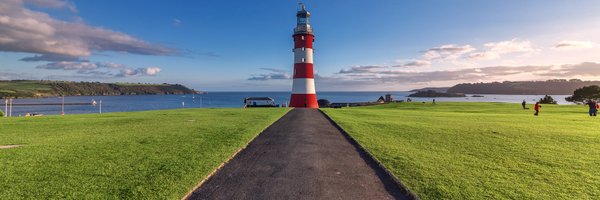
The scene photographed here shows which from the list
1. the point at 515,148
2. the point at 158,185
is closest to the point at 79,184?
the point at 158,185

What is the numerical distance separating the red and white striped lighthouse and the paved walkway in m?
28.8

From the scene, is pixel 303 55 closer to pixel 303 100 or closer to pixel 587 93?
pixel 303 100

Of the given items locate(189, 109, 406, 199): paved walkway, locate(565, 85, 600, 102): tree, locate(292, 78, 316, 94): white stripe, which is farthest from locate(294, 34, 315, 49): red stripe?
locate(565, 85, 600, 102): tree

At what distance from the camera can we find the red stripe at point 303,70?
40500 millimetres

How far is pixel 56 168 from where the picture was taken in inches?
322

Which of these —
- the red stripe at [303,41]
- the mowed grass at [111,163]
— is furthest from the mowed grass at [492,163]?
the red stripe at [303,41]

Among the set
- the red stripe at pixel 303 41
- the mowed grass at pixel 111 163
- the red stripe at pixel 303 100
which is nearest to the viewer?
the mowed grass at pixel 111 163

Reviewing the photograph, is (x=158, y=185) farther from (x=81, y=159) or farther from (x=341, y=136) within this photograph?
(x=341, y=136)

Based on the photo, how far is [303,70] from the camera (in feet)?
133

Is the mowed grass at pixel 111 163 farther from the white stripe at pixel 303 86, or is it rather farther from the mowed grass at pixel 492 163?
the white stripe at pixel 303 86

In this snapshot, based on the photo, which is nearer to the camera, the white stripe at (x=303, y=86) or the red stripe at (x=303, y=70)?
the red stripe at (x=303, y=70)

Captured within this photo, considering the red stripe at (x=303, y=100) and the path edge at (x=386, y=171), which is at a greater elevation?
the red stripe at (x=303, y=100)

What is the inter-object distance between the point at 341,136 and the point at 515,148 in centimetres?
662

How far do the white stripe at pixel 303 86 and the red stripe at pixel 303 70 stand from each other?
0.53 m
